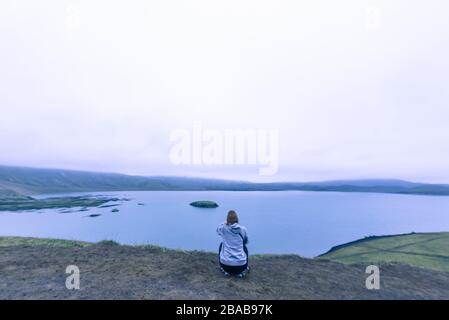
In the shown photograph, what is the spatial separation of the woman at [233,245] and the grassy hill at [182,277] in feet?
1.51

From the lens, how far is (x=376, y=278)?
10492 mm

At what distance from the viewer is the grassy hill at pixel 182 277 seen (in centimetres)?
834

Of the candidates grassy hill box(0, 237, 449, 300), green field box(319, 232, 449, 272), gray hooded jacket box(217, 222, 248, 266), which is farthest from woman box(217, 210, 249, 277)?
green field box(319, 232, 449, 272)

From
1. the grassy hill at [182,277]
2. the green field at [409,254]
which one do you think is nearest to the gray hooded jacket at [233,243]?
the grassy hill at [182,277]

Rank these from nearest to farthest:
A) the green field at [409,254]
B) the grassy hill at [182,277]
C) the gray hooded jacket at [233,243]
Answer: the grassy hill at [182,277] → the gray hooded jacket at [233,243] → the green field at [409,254]

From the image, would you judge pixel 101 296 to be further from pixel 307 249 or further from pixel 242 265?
pixel 307 249

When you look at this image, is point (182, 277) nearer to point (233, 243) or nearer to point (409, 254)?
point (233, 243)

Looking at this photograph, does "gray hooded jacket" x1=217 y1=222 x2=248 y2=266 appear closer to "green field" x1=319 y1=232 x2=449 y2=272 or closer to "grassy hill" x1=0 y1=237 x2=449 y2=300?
"grassy hill" x1=0 y1=237 x2=449 y2=300

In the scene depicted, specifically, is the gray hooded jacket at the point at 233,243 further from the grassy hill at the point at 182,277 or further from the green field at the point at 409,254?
the green field at the point at 409,254

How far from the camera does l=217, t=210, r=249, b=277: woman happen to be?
362 inches

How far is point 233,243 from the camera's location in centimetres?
927

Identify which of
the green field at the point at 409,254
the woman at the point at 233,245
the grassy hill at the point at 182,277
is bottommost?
the green field at the point at 409,254

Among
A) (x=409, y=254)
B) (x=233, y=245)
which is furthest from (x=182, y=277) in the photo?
(x=409, y=254)

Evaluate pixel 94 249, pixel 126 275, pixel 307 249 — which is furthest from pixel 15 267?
pixel 307 249
